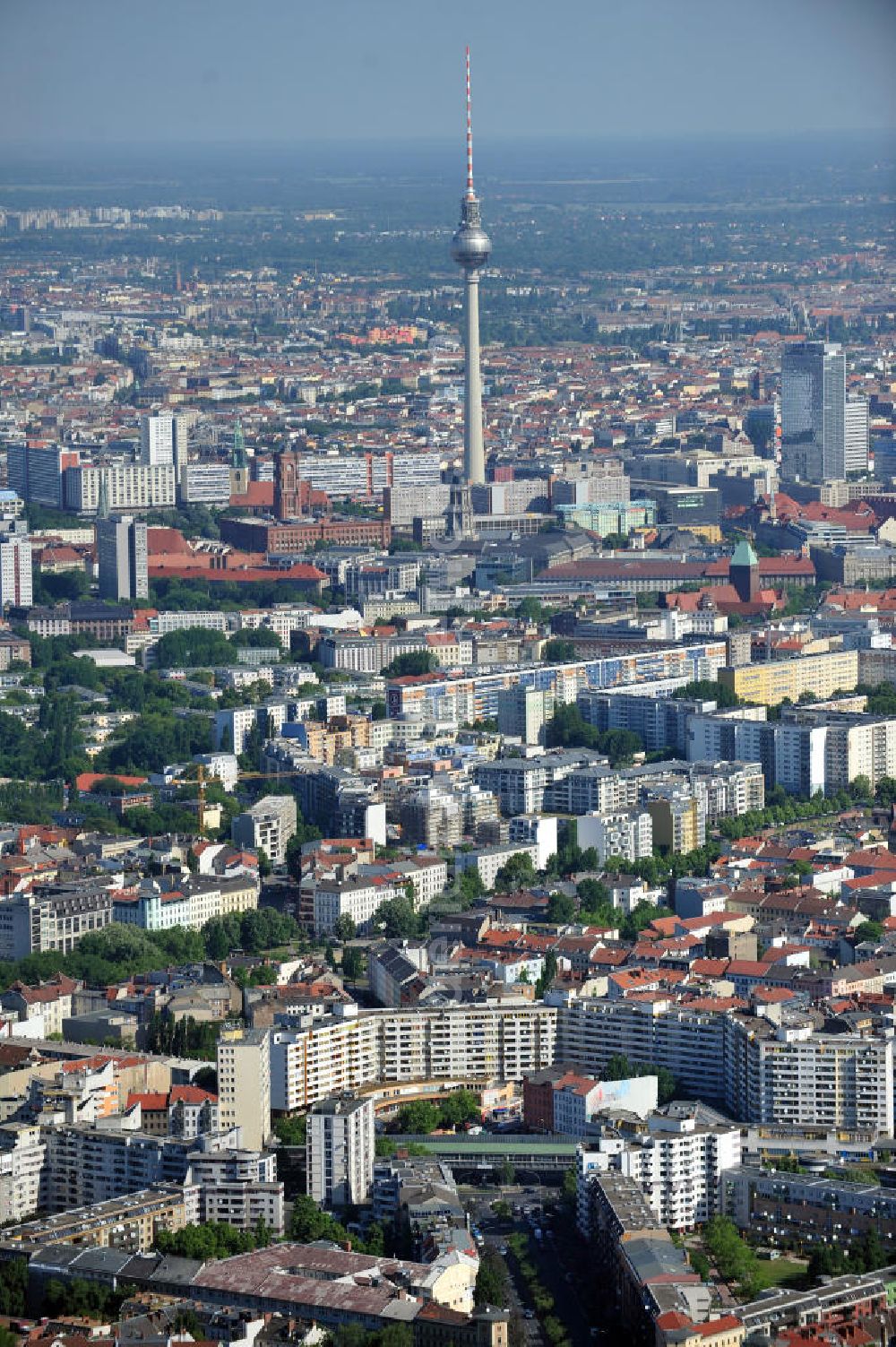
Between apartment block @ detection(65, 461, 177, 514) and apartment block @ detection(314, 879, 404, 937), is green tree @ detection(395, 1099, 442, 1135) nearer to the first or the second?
apartment block @ detection(314, 879, 404, 937)

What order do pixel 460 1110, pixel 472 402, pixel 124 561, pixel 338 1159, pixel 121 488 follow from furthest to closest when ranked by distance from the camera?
pixel 472 402 < pixel 121 488 < pixel 124 561 < pixel 460 1110 < pixel 338 1159

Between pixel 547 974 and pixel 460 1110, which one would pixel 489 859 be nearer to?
pixel 547 974

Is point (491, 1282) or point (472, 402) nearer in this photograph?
point (491, 1282)

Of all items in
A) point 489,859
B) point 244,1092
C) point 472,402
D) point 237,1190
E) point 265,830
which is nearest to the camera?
point 237,1190

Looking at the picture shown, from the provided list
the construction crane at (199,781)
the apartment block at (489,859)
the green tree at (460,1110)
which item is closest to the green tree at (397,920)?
the apartment block at (489,859)

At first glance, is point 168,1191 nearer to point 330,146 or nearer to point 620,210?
point 620,210

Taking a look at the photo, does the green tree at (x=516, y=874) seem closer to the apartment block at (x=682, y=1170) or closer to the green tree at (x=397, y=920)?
the green tree at (x=397, y=920)

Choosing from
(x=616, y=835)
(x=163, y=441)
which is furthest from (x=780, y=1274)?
(x=163, y=441)
